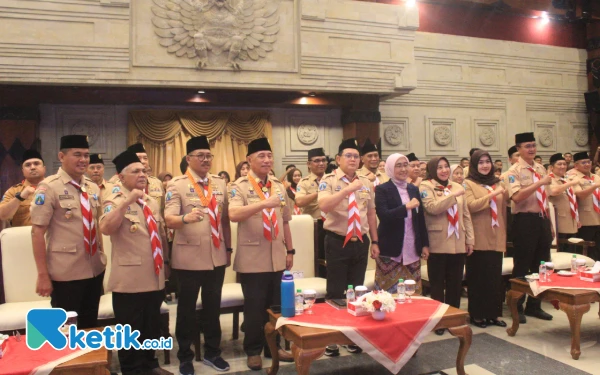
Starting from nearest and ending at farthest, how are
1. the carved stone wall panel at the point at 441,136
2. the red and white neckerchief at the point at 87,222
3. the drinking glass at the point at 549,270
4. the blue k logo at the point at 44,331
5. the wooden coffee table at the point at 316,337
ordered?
the blue k logo at the point at 44,331 < the wooden coffee table at the point at 316,337 < the red and white neckerchief at the point at 87,222 < the drinking glass at the point at 549,270 < the carved stone wall panel at the point at 441,136

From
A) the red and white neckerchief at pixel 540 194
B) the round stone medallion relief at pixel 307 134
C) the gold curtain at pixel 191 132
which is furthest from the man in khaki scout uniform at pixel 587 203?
the gold curtain at pixel 191 132

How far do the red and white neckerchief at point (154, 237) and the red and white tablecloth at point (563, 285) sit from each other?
8.83 feet

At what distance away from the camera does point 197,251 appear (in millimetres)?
3197

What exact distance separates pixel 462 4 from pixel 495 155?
10.3 feet

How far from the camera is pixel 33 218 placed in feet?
9.40

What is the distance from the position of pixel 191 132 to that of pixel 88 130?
1585 millimetres

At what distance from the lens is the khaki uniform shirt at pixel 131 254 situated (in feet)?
9.65

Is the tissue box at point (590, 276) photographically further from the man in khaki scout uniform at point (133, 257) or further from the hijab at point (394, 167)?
the man in khaki scout uniform at point (133, 257)

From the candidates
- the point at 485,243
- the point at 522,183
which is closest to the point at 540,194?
the point at 522,183

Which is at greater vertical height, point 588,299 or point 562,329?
point 588,299

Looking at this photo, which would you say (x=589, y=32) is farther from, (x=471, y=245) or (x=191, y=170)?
(x=191, y=170)

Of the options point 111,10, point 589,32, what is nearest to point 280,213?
point 111,10

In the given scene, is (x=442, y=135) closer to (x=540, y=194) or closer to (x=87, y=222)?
(x=540, y=194)

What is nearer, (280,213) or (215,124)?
(280,213)
